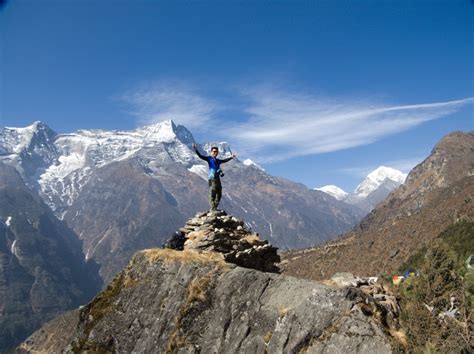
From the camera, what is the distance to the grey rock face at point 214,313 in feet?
45.6

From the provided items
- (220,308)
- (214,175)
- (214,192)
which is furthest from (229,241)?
(220,308)

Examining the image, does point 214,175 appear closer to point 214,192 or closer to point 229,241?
Result: point 214,192

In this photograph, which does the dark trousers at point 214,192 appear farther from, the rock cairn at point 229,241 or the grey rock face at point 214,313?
the grey rock face at point 214,313

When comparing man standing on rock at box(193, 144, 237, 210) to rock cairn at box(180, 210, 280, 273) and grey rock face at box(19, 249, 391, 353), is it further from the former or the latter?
grey rock face at box(19, 249, 391, 353)

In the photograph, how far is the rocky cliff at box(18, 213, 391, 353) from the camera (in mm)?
13930

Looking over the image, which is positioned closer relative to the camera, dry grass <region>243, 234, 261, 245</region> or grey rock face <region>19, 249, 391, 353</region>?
grey rock face <region>19, 249, 391, 353</region>

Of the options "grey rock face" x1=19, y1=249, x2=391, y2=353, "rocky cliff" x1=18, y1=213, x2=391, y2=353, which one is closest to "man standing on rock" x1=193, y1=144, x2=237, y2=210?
"rocky cliff" x1=18, y1=213, x2=391, y2=353

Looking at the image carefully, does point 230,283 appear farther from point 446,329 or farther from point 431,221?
point 431,221

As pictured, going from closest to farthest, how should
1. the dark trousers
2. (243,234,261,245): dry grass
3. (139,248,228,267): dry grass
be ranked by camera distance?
(139,248,228,267): dry grass → (243,234,261,245): dry grass → the dark trousers

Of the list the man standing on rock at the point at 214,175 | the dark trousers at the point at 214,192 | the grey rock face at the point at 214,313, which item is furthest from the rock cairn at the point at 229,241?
the grey rock face at the point at 214,313

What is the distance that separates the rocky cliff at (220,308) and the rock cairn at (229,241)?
0.05m

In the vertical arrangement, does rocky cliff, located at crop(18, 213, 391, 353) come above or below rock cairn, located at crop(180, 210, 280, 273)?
below

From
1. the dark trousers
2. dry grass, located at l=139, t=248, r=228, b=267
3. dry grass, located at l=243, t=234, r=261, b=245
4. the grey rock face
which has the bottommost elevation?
the grey rock face

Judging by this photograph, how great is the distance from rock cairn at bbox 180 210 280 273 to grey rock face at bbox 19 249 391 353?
4.45ft
